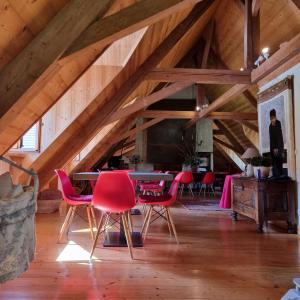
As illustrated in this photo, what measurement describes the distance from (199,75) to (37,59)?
10.7ft

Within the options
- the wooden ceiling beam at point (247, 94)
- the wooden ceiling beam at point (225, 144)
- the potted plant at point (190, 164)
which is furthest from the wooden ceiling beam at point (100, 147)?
the wooden ceiling beam at point (225, 144)

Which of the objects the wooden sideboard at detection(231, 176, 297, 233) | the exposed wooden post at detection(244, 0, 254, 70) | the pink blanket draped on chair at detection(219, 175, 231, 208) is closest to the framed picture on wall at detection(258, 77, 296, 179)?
the wooden sideboard at detection(231, 176, 297, 233)

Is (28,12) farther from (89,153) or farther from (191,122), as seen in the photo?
(191,122)

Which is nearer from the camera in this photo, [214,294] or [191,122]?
[214,294]

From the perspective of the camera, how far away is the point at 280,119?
156 inches

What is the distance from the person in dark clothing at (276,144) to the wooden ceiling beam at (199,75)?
0.88 meters

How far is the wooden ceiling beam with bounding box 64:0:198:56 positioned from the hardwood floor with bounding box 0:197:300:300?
5.92 feet

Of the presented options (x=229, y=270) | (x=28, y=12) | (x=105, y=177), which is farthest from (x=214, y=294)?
(x=28, y=12)

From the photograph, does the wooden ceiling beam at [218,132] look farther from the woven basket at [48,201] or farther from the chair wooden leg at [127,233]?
the chair wooden leg at [127,233]

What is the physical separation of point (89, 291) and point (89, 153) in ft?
18.1

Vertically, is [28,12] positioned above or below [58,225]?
above

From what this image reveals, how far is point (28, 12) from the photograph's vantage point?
1.71 meters

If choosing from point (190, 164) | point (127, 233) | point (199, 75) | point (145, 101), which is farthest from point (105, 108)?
point (190, 164)

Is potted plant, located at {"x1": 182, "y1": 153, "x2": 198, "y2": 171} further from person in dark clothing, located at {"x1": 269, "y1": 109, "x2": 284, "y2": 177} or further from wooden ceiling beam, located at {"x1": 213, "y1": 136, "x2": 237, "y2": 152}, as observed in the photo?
person in dark clothing, located at {"x1": 269, "y1": 109, "x2": 284, "y2": 177}
